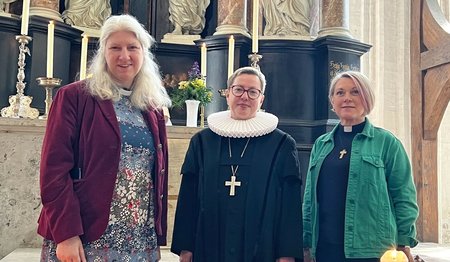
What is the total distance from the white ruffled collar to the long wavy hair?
0.30m

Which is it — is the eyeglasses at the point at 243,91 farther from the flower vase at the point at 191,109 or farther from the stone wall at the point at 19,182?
the flower vase at the point at 191,109

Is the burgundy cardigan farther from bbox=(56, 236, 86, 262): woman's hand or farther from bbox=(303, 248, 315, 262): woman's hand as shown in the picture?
bbox=(303, 248, 315, 262): woman's hand

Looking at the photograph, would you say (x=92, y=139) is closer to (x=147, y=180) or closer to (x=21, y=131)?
(x=147, y=180)

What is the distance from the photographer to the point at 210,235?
2332mm

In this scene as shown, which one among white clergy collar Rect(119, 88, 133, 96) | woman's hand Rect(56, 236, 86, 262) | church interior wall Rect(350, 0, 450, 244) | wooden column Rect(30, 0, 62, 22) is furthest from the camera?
church interior wall Rect(350, 0, 450, 244)

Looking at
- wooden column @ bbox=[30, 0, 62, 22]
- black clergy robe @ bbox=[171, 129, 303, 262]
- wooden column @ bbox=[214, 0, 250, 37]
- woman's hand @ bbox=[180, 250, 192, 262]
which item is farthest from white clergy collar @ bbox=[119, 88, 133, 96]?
wooden column @ bbox=[214, 0, 250, 37]

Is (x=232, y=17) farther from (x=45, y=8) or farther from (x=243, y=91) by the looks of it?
(x=243, y=91)

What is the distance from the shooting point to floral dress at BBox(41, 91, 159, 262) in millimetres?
2088

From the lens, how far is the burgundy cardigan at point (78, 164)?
1966 mm

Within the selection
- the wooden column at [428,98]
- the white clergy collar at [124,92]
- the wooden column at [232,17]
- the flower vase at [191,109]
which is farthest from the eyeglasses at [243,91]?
the wooden column at [428,98]

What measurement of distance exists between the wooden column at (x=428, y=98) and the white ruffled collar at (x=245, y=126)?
5.66 m

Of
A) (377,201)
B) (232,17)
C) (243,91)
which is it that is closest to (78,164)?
(243,91)

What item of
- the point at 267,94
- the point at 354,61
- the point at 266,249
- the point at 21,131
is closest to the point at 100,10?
the point at 267,94

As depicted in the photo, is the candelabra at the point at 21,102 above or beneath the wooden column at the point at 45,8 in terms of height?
beneath
